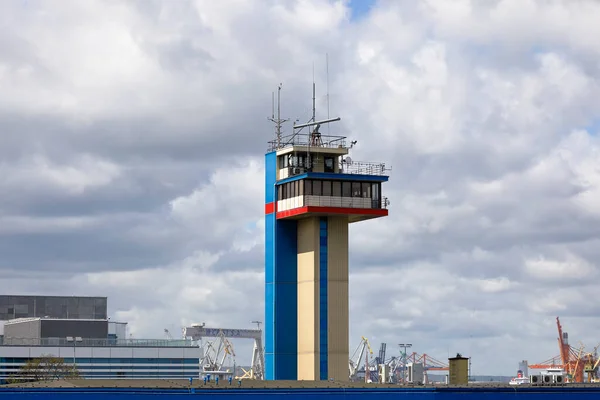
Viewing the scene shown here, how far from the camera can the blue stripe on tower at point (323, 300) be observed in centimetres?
13438

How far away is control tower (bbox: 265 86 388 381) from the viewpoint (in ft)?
443

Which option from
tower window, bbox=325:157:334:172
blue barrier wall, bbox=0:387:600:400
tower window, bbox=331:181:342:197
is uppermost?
tower window, bbox=325:157:334:172

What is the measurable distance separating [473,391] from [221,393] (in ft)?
89.3

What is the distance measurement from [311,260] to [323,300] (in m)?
4.82

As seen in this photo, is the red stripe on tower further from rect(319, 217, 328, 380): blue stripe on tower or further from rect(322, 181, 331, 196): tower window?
rect(322, 181, 331, 196): tower window

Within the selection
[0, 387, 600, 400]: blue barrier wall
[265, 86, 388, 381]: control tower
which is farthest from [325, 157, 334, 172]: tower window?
[0, 387, 600, 400]: blue barrier wall

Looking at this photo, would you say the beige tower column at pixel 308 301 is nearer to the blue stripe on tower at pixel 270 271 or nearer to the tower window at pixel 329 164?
the blue stripe on tower at pixel 270 271

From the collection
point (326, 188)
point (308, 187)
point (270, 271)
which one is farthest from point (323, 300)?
point (308, 187)

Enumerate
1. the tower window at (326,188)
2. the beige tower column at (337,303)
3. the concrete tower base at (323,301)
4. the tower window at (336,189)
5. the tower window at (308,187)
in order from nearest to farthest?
the concrete tower base at (323,301)
the beige tower column at (337,303)
the tower window at (308,187)
the tower window at (326,188)
the tower window at (336,189)

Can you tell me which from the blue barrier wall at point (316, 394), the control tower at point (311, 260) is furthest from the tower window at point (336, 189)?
the blue barrier wall at point (316, 394)

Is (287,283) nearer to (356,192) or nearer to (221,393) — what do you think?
(356,192)

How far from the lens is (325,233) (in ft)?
449

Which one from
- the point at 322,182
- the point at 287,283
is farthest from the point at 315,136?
the point at 287,283

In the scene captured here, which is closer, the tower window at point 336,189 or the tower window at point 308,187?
the tower window at point 308,187
